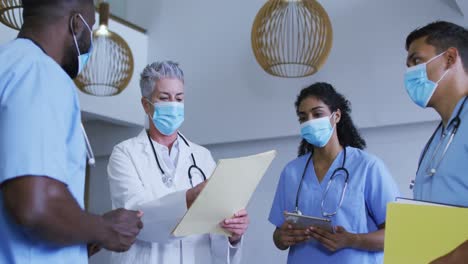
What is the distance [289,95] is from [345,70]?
519 millimetres

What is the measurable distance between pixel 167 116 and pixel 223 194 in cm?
65

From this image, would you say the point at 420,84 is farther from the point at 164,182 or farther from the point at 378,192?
the point at 164,182

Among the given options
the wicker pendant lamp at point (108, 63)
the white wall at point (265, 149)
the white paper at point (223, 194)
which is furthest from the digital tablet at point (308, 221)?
the wicker pendant lamp at point (108, 63)

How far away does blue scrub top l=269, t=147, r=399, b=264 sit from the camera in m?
2.49

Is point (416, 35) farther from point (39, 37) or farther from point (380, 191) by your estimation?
point (39, 37)

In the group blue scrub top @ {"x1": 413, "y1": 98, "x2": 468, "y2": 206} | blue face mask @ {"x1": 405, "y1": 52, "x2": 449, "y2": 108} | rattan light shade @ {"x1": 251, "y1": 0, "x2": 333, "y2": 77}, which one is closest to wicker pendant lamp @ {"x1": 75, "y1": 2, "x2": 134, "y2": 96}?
rattan light shade @ {"x1": 251, "y1": 0, "x2": 333, "y2": 77}

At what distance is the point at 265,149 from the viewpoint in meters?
4.61

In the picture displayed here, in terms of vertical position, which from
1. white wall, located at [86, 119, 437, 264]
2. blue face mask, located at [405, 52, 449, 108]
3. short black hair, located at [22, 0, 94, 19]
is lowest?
white wall, located at [86, 119, 437, 264]

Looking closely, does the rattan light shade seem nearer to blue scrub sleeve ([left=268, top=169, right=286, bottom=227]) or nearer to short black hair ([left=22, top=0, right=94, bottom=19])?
blue scrub sleeve ([left=268, top=169, right=286, bottom=227])

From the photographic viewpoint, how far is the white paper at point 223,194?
185 cm

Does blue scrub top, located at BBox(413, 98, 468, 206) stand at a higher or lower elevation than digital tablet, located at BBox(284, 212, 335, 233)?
higher

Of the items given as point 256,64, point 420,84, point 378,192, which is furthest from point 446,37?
point 256,64

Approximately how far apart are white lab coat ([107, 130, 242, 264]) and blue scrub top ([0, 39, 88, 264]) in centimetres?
86

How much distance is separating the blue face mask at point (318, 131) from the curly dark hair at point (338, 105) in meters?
0.13
